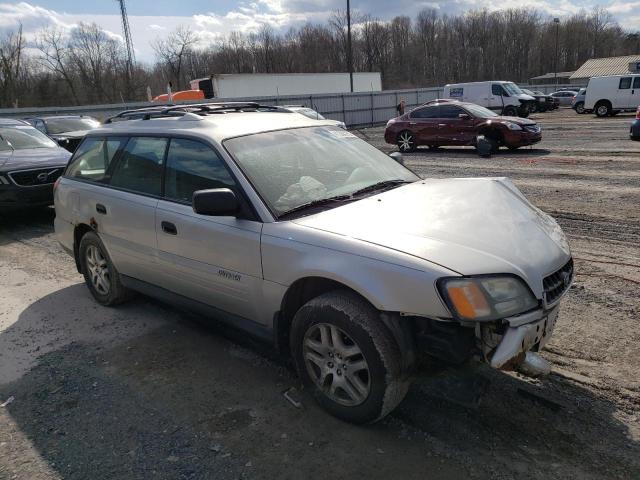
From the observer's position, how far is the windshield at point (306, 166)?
318 cm

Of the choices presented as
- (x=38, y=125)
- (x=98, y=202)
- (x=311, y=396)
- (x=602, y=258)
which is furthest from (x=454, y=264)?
(x=38, y=125)

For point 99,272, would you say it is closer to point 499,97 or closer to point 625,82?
point 499,97

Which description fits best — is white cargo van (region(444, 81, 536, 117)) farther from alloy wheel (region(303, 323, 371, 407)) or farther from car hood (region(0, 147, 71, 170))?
alloy wheel (region(303, 323, 371, 407))

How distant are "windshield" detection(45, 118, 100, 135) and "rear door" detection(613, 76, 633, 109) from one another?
24.3 metres

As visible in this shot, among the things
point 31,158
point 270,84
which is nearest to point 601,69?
point 270,84

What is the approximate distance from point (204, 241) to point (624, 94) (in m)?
27.6

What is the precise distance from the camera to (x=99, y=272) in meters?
4.71

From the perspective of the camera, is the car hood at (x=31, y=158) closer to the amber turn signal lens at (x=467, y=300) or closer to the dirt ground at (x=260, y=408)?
the dirt ground at (x=260, y=408)

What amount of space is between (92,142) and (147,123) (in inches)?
36.7

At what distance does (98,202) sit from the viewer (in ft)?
14.5

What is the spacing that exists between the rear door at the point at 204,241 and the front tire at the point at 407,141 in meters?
13.5

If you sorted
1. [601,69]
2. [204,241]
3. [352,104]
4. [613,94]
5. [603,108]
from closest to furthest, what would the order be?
[204,241]
[613,94]
[603,108]
[352,104]
[601,69]

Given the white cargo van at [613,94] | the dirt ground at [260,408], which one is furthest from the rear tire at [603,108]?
the dirt ground at [260,408]

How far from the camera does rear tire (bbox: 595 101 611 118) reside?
25.5 metres
